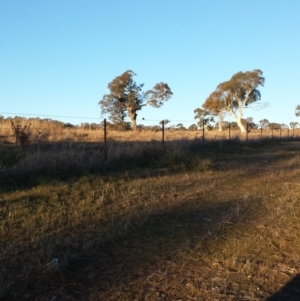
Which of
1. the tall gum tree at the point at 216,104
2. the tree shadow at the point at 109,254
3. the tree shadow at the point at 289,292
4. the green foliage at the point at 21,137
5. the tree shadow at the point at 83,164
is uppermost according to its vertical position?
the tall gum tree at the point at 216,104

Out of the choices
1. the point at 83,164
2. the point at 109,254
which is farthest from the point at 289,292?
the point at 83,164

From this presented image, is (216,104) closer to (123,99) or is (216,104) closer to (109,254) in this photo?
(123,99)

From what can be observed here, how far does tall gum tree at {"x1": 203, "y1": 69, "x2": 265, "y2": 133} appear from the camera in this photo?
57.7m

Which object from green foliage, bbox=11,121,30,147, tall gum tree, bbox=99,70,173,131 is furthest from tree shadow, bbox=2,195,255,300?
tall gum tree, bbox=99,70,173,131

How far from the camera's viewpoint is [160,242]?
614 centimetres

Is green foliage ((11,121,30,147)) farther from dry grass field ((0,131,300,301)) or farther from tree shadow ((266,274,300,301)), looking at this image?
tree shadow ((266,274,300,301))

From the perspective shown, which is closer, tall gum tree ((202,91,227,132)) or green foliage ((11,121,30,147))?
green foliage ((11,121,30,147))

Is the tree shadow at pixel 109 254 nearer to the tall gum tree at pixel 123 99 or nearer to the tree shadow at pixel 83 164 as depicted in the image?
the tree shadow at pixel 83 164

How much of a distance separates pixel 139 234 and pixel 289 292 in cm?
257

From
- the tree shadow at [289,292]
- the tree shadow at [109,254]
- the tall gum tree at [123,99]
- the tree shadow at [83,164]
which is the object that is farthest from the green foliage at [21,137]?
the tall gum tree at [123,99]

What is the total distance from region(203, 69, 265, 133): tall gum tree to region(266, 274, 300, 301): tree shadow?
54362 millimetres

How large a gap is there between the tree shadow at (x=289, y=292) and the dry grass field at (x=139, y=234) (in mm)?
10

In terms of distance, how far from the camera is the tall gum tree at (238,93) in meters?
57.7

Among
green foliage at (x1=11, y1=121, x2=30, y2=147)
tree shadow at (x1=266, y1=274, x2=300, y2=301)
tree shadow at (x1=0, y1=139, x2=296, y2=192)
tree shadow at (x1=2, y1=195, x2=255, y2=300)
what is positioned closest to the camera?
tree shadow at (x1=266, y1=274, x2=300, y2=301)
